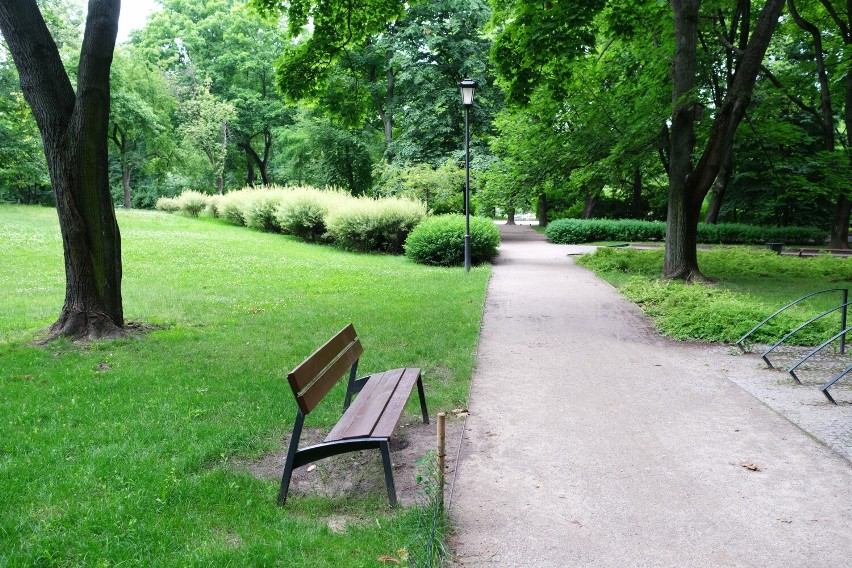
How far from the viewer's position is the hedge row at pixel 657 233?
87.7 ft

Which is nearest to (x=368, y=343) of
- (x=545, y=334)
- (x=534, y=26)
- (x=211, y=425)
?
(x=545, y=334)

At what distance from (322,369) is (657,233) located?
26.6 metres

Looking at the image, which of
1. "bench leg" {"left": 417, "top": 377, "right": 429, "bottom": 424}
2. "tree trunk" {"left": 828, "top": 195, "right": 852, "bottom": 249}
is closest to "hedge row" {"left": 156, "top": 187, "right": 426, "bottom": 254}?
"bench leg" {"left": 417, "top": 377, "right": 429, "bottom": 424}

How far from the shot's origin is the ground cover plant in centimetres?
862

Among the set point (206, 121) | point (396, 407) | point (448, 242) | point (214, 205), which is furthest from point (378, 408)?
point (206, 121)

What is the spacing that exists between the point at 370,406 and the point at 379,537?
1212 mm

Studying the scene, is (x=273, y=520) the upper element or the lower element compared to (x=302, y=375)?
lower

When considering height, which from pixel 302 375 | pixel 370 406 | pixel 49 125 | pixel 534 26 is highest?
pixel 534 26

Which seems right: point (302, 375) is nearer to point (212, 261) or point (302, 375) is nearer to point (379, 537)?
point (379, 537)

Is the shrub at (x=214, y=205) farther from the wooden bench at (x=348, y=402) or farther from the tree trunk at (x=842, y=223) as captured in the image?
the wooden bench at (x=348, y=402)

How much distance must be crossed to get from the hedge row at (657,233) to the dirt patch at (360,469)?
2370 cm

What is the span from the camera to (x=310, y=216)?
23641 mm

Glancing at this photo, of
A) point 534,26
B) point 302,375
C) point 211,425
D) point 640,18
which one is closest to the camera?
point 302,375

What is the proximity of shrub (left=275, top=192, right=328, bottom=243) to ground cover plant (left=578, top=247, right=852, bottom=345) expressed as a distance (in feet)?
33.6
